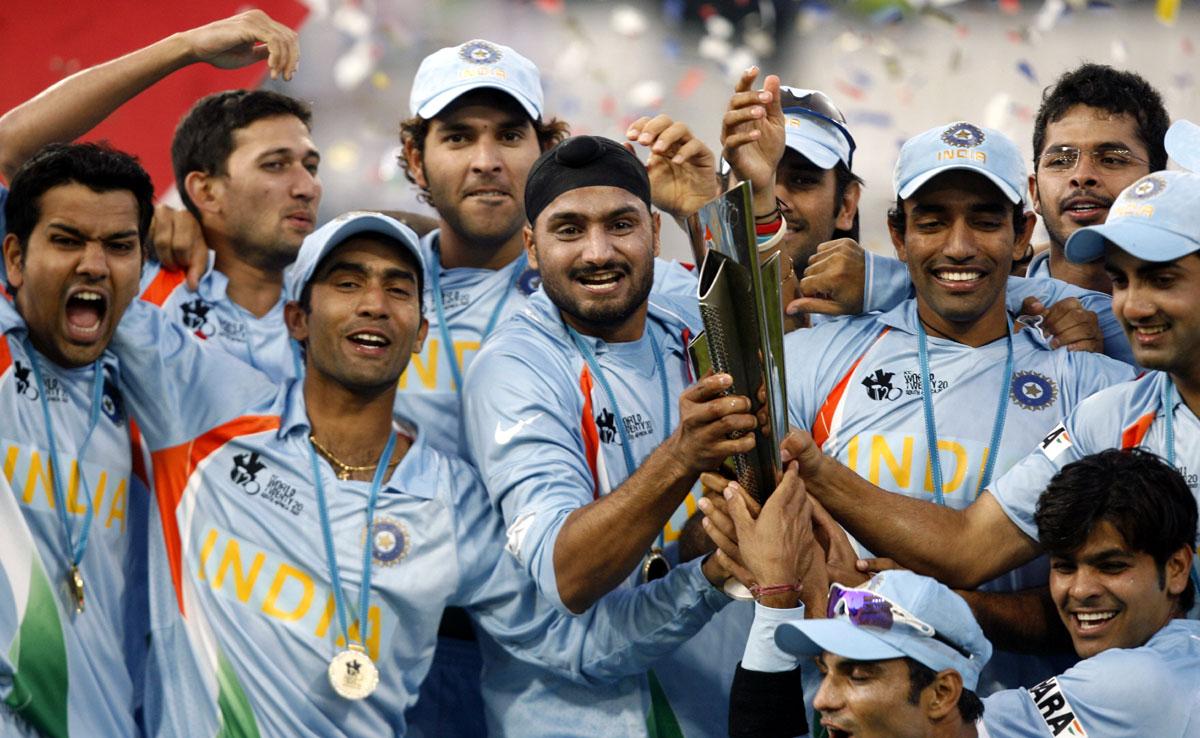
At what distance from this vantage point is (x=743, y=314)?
10.9ft

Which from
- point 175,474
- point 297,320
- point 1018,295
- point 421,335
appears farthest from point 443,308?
point 1018,295

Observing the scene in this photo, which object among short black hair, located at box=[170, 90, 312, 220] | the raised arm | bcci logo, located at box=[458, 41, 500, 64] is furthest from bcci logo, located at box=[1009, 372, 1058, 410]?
short black hair, located at box=[170, 90, 312, 220]

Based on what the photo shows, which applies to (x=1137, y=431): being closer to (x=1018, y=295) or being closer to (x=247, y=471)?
(x=1018, y=295)

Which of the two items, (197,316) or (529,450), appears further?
(197,316)

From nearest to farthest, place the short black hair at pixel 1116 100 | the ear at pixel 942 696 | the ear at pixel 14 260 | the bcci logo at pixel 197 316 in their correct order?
the ear at pixel 942 696, the ear at pixel 14 260, the bcci logo at pixel 197 316, the short black hair at pixel 1116 100

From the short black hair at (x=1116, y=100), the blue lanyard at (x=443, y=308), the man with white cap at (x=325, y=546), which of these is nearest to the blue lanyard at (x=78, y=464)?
the man with white cap at (x=325, y=546)

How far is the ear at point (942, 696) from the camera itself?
3.60 metres

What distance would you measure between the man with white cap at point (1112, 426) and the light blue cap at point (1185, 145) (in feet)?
0.44

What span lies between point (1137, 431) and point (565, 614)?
4.71 ft

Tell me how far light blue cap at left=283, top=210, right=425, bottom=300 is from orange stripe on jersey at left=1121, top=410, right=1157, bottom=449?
1.85 meters

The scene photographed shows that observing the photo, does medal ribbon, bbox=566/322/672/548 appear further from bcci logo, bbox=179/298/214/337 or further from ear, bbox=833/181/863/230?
bcci logo, bbox=179/298/214/337

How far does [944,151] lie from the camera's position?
444 cm

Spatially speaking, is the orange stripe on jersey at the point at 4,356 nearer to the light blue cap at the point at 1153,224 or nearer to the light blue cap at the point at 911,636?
the light blue cap at the point at 911,636

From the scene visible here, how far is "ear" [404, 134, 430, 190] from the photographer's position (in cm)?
526
